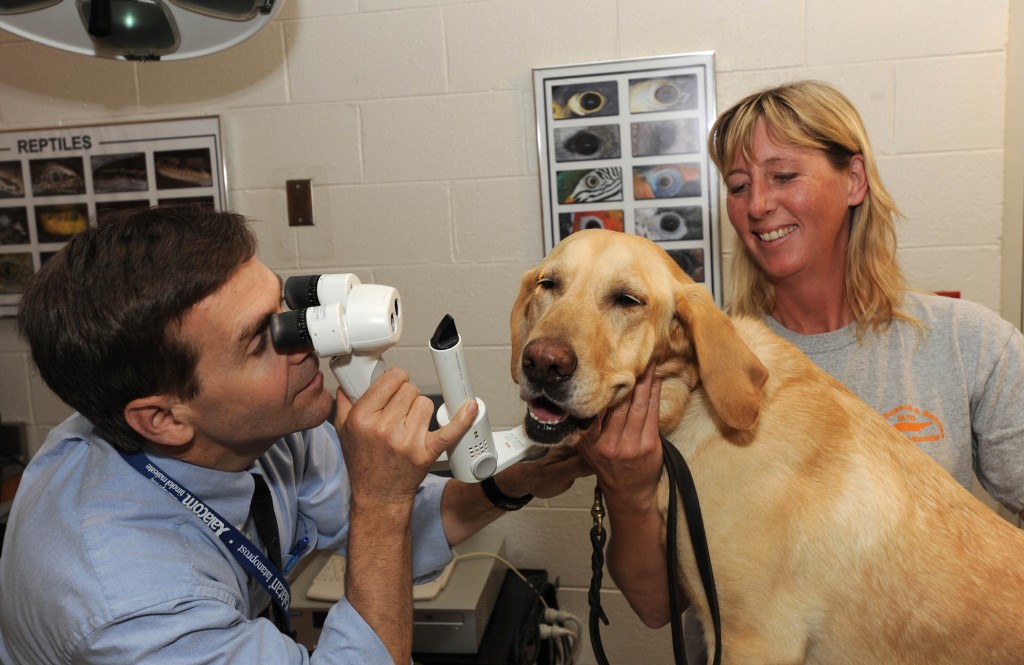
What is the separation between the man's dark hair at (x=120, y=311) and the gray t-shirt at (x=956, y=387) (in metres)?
1.29

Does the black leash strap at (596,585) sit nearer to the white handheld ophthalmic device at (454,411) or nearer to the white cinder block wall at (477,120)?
the white handheld ophthalmic device at (454,411)

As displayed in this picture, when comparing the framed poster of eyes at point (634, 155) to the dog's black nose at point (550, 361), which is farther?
the framed poster of eyes at point (634, 155)

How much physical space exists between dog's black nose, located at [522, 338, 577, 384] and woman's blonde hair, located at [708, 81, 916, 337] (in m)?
0.71

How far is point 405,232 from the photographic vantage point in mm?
2604

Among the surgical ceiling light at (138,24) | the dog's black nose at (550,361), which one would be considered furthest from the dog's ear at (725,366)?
the surgical ceiling light at (138,24)

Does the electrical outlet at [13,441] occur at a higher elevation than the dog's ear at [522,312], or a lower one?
lower

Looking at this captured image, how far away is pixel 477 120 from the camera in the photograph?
2514 millimetres

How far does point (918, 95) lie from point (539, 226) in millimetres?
1262

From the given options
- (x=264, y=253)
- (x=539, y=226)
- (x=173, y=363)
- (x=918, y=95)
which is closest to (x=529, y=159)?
(x=539, y=226)

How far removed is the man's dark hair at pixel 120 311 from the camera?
109 centimetres

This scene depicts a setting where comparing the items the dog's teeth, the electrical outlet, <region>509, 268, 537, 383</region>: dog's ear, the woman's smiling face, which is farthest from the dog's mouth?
the electrical outlet

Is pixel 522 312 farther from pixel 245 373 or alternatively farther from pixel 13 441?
pixel 13 441

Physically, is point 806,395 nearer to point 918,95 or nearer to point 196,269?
point 196,269

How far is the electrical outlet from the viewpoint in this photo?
280 cm
